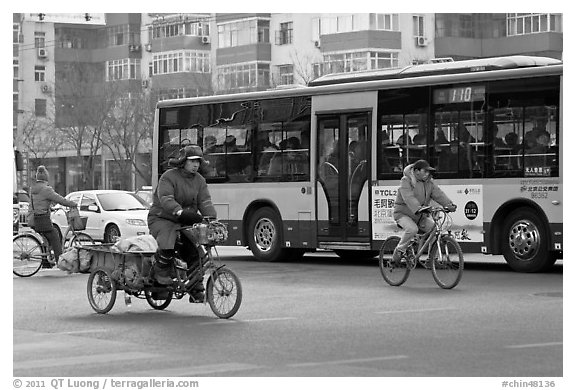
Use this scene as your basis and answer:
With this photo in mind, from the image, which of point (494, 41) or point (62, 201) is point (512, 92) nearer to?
point (62, 201)

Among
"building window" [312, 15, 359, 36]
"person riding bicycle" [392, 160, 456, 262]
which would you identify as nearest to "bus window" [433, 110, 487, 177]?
"person riding bicycle" [392, 160, 456, 262]

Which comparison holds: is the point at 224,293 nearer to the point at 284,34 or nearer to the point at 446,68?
the point at 446,68

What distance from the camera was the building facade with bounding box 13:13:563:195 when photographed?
70.6 metres

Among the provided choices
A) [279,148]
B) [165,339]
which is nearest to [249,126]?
[279,148]

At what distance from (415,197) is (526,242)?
3.01 meters

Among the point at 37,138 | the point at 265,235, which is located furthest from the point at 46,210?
the point at 37,138

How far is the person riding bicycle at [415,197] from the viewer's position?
18.5 metres

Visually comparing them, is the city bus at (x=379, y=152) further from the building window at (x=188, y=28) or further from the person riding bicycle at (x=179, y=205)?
the building window at (x=188, y=28)

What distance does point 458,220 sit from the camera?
21984 mm

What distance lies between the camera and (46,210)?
22.2m

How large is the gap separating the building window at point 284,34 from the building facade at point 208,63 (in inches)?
3.2
